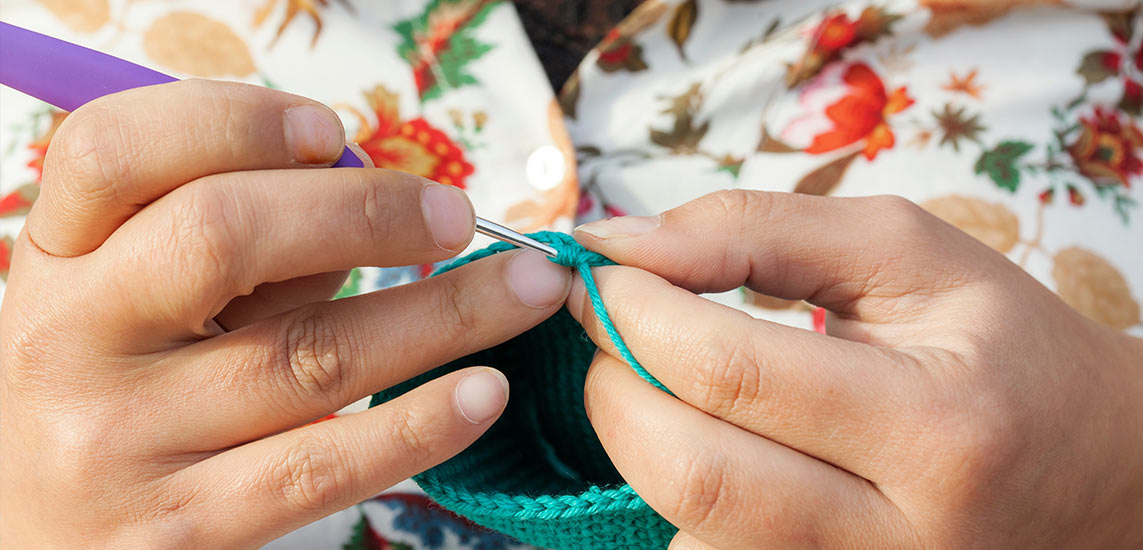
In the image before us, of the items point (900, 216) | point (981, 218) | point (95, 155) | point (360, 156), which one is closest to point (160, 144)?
point (95, 155)

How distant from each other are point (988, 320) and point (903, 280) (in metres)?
0.06

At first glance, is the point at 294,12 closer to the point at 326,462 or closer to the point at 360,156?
the point at 360,156

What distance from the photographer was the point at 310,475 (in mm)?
518

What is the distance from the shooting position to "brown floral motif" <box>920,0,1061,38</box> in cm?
80

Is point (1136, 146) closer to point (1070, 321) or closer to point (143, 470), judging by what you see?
point (1070, 321)

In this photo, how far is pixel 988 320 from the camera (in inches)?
20.0

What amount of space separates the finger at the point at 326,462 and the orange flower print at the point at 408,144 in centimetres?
32

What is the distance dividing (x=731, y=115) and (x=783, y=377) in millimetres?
471

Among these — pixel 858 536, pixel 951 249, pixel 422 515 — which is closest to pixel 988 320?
pixel 951 249

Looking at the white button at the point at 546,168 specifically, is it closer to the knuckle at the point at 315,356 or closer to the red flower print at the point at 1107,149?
the knuckle at the point at 315,356

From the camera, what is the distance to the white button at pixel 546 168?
0.78 metres

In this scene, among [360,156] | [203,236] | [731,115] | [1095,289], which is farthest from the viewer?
[731,115]

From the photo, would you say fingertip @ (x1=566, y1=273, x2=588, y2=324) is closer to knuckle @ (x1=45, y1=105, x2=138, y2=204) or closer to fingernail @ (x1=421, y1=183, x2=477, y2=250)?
fingernail @ (x1=421, y1=183, x2=477, y2=250)

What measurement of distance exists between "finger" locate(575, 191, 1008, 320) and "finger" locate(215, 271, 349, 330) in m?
0.20
